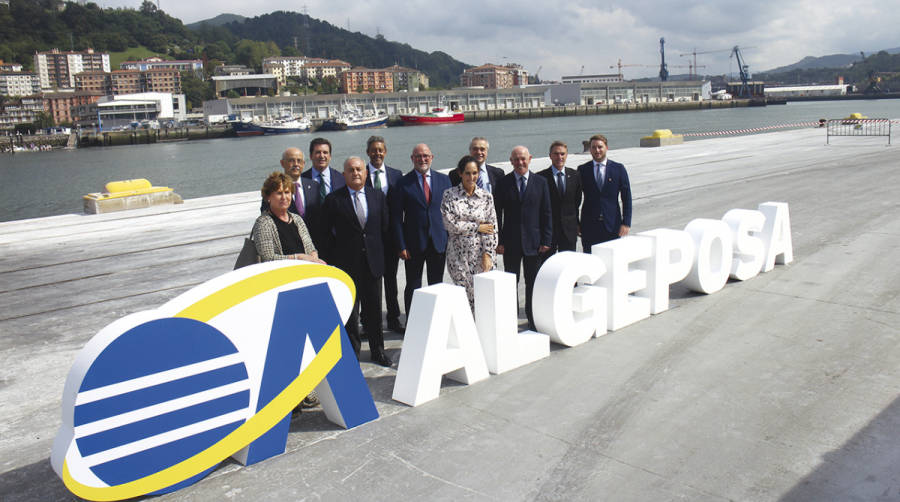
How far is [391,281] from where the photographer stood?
6.99 metres

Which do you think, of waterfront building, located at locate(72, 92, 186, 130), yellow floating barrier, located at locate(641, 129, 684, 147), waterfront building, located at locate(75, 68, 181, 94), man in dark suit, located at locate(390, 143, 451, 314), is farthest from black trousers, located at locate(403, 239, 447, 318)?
waterfront building, located at locate(75, 68, 181, 94)

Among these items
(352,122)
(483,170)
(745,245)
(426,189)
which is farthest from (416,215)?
(352,122)

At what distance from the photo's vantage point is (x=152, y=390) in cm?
409

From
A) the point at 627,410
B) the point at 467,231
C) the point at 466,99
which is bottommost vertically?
the point at 627,410

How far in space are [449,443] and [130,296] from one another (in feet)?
20.3

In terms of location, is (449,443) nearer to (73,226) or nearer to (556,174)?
(556,174)

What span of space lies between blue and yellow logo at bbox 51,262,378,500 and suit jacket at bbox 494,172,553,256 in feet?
7.63

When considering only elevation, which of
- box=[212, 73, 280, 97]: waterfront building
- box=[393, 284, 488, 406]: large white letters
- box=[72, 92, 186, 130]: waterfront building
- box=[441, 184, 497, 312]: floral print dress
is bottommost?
box=[393, 284, 488, 406]: large white letters

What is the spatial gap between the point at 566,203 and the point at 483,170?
3.17 feet

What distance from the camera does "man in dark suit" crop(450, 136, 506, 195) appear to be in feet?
A: 22.3

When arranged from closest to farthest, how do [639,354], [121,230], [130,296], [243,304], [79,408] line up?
1. [79,408]
2. [243,304]
3. [639,354]
4. [130,296]
5. [121,230]

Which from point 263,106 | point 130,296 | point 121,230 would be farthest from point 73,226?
point 263,106

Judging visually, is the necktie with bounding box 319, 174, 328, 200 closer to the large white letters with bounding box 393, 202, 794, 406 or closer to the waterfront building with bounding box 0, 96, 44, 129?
the large white letters with bounding box 393, 202, 794, 406

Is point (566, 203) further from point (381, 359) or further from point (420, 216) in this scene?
point (381, 359)
